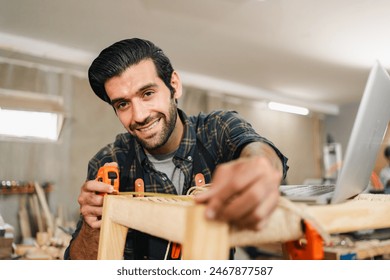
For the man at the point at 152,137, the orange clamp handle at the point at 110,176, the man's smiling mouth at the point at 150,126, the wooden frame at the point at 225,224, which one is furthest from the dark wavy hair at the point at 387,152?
the orange clamp handle at the point at 110,176

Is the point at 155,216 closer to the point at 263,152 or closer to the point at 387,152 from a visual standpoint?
the point at 263,152

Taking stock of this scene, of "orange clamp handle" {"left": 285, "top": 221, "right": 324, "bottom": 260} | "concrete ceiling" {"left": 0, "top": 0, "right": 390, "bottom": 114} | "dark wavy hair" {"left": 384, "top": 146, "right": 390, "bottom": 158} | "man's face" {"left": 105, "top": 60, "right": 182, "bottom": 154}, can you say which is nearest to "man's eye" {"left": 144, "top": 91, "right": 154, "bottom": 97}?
"man's face" {"left": 105, "top": 60, "right": 182, "bottom": 154}

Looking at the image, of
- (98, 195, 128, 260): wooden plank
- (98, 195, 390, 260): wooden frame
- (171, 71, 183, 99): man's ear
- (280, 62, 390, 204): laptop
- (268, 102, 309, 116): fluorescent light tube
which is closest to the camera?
(98, 195, 390, 260): wooden frame

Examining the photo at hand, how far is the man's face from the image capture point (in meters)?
0.80

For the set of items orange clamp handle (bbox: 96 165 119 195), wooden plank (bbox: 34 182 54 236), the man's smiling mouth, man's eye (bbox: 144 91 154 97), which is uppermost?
man's eye (bbox: 144 91 154 97)

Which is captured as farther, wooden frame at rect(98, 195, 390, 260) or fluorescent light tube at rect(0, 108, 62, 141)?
fluorescent light tube at rect(0, 108, 62, 141)

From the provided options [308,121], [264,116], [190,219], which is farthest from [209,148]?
[308,121]

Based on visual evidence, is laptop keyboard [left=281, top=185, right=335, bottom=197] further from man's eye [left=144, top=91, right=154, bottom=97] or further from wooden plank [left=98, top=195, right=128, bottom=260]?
man's eye [left=144, top=91, right=154, bottom=97]

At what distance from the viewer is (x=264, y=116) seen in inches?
101

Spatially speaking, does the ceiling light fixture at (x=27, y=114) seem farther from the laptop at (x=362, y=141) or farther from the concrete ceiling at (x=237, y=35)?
the laptop at (x=362, y=141)

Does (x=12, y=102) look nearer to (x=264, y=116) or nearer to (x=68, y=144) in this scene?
(x=68, y=144)

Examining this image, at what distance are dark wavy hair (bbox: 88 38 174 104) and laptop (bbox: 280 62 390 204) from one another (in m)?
0.53

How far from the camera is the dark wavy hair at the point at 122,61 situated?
83 centimetres
